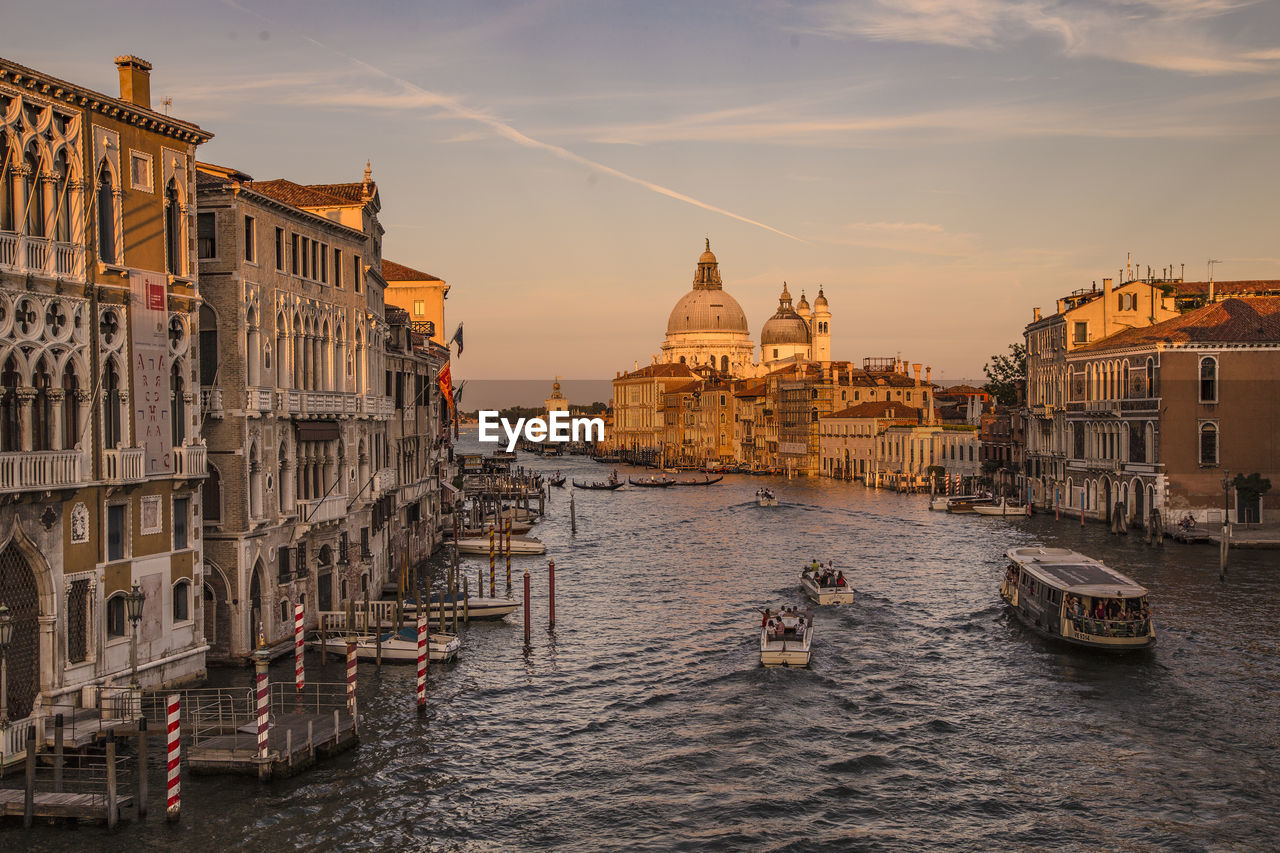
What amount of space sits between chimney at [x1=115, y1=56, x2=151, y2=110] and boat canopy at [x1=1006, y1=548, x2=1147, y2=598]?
22.6 m

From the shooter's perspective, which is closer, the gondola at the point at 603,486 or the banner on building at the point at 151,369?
the banner on building at the point at 151,369

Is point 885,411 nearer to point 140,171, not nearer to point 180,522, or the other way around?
point 180,522

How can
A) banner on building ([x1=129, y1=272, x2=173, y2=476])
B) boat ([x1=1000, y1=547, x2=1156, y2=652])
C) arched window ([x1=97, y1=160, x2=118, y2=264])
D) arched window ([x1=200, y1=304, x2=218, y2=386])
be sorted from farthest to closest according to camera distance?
boat ([x1=1000, y1=547, x2=1156, y2=652]), arched window ([x1=200, y1=304, x2=218, y2=386]), banner on building ([x1=129, y1=272, x2=173, y2=476]), arched window ([x1=97, y1=160, x2=118, y2=264])

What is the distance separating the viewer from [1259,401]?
152 ft

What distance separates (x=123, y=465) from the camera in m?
19.5

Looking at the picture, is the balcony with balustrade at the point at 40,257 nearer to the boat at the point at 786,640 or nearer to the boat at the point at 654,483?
the boat at the point at 786,640

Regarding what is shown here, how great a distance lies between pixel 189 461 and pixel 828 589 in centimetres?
2067

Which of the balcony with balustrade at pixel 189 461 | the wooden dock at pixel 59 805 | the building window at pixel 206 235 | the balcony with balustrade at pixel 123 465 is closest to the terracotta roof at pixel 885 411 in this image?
the building window at pixel 206 235

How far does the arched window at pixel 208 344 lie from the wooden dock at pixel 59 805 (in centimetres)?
990

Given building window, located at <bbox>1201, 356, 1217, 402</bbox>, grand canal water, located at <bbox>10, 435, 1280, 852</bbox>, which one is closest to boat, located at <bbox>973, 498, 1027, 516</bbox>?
building window, located at <bbox>1201, 356, 1217, 402</bbox>

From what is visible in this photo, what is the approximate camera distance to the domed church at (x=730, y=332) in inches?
6245

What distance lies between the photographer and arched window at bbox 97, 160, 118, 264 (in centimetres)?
1956

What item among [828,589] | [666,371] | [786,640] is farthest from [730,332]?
[786,640]

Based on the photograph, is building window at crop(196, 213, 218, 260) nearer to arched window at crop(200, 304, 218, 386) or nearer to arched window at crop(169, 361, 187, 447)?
arched window at crop(200, 304, 218, 386)
